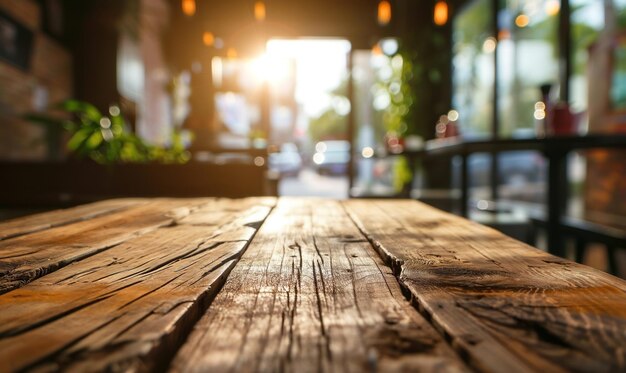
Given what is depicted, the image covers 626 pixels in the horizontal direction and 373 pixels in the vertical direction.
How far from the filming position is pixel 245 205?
1.91 m

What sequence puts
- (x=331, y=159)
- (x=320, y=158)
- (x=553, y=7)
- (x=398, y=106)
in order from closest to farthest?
(x=553, y=7) → (x=398, y=106) → (x=331, y=159) → (x=320, y=158)

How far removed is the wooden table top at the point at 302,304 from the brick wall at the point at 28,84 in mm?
4461

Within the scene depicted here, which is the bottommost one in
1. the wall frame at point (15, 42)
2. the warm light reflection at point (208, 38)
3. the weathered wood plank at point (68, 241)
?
the weathered wood plank at point (68, 241)

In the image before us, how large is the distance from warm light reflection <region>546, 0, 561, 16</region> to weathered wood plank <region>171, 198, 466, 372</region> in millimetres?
4363

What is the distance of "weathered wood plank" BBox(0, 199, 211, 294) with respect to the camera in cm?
83

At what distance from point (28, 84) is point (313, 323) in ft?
20.0

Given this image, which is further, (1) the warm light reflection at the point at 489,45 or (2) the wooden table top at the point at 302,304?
(1) the warm light reflection at the point at 489,45

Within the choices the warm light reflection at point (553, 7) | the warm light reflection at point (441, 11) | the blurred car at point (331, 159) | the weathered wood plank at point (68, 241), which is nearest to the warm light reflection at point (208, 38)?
the warm light reflection at point (441, 11)

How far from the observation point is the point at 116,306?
64 centimetres

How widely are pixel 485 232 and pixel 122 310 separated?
2.75ft

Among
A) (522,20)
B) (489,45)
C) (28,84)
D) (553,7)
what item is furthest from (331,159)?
(553,7)

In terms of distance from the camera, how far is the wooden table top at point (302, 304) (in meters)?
0.48

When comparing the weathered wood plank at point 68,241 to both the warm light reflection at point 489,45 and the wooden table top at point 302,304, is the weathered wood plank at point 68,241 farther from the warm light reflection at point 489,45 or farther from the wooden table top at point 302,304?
the warm light reflection at point 489,45

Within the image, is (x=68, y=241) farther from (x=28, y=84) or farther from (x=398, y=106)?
(x=398, y=106)
